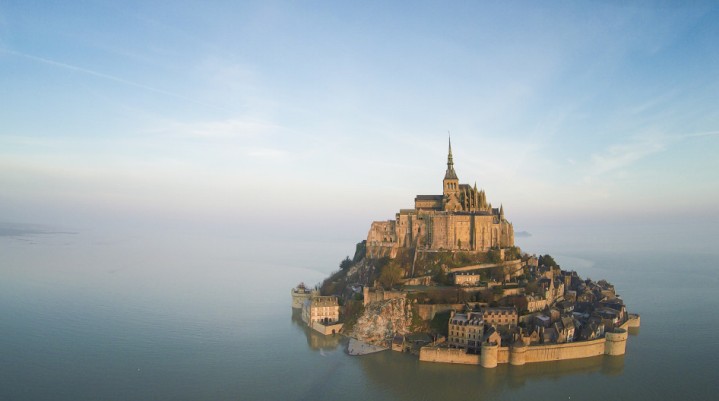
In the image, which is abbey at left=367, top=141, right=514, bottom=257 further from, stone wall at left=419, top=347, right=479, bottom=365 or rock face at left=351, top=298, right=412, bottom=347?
stone wall at left=419, top=347, right=479, bottom=365

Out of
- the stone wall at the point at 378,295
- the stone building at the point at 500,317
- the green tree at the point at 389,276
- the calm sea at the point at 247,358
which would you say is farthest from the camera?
the green tree at the point at 389,276

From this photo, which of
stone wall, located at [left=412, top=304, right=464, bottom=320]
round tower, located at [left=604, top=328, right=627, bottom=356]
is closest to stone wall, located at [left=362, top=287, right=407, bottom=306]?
stone wall, located at [left=412, top=304, right=464, bottom=320]

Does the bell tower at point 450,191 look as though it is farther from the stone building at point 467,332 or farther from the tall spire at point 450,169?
the stone building at point 467,332

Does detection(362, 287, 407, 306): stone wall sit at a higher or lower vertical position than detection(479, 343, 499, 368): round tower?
higher

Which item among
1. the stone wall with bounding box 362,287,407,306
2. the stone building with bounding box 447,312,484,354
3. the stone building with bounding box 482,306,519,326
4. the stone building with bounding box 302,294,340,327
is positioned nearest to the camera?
the stone building with bounding box 447,312,484,354

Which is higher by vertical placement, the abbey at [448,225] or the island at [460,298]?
the abbey at [448,225]

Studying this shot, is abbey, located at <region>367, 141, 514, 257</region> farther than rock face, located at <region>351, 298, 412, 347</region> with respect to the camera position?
Yes

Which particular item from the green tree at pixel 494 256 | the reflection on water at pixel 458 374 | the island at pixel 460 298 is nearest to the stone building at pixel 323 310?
the island at pixel 460 298
